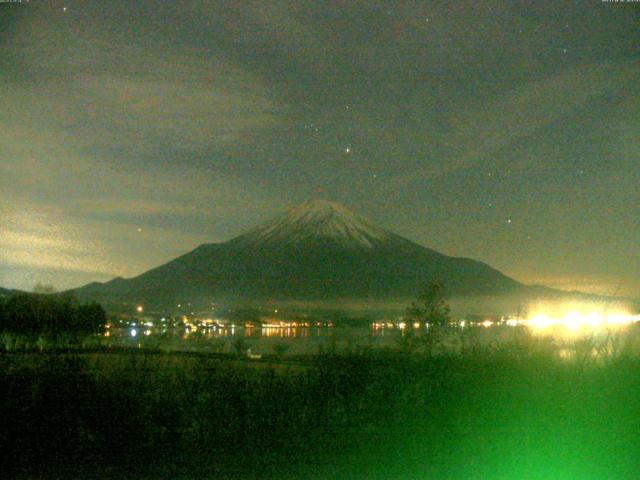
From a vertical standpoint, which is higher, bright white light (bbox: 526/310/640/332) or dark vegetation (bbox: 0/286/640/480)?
bright white light (bbox: 526/310/640/332)

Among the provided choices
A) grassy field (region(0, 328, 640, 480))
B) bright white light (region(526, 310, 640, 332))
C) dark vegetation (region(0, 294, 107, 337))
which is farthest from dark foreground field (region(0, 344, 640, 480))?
dark vegetation (region(0, 294, 107, 337))

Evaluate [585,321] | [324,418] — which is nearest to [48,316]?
[585,321]

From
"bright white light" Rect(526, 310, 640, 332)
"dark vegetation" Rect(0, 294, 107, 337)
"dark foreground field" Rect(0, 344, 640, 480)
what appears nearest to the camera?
"dark foreground field" Rect(0, 344, 640, 480)

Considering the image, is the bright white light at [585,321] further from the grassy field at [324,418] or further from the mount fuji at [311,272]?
the mount fuji at [311,272]

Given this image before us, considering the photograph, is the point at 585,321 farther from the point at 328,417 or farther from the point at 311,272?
the point at 311,272

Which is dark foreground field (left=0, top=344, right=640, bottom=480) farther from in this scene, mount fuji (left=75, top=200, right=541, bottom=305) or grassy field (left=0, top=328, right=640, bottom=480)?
mount fuji (left=75, top=200, right=541, bottom=305)

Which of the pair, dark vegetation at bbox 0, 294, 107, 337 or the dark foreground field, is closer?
the dark foreground field

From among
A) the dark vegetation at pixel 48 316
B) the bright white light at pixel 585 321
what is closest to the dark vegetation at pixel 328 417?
the bright white light at pixel 585 321
